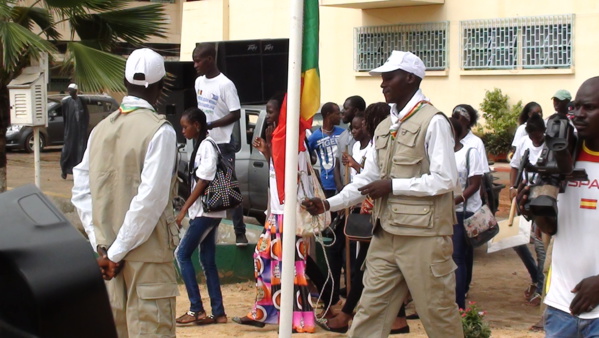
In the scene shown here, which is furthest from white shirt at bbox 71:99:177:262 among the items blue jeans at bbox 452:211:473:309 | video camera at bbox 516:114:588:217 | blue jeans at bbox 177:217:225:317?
blue jeans at bbox 452:211:473:309

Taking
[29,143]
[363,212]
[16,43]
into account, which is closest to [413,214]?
[363,212]

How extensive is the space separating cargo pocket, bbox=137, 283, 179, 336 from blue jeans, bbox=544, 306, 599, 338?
1812mm

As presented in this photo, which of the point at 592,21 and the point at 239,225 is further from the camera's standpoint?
the point at 592,21

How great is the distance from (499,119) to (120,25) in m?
9.45

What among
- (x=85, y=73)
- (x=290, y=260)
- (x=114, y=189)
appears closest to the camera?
(x=114, y=189)

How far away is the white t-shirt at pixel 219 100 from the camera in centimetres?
834

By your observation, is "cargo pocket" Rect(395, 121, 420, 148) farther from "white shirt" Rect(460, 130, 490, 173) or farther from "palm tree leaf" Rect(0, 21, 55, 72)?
"palm tree leaf" Rect(0, 21, 55, 72)

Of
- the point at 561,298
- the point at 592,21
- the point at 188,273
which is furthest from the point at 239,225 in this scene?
the point at 592,21

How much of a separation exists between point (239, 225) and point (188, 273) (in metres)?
2.29

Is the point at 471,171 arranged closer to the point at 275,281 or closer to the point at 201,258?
the point at 275,281

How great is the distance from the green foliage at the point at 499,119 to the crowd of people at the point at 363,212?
11.0 meters

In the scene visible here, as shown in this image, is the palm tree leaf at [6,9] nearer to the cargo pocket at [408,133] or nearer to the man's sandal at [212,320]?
the man's sandal at [212,320]

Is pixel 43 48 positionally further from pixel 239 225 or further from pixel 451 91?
pixel 451 91

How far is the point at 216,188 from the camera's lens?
7.09m
